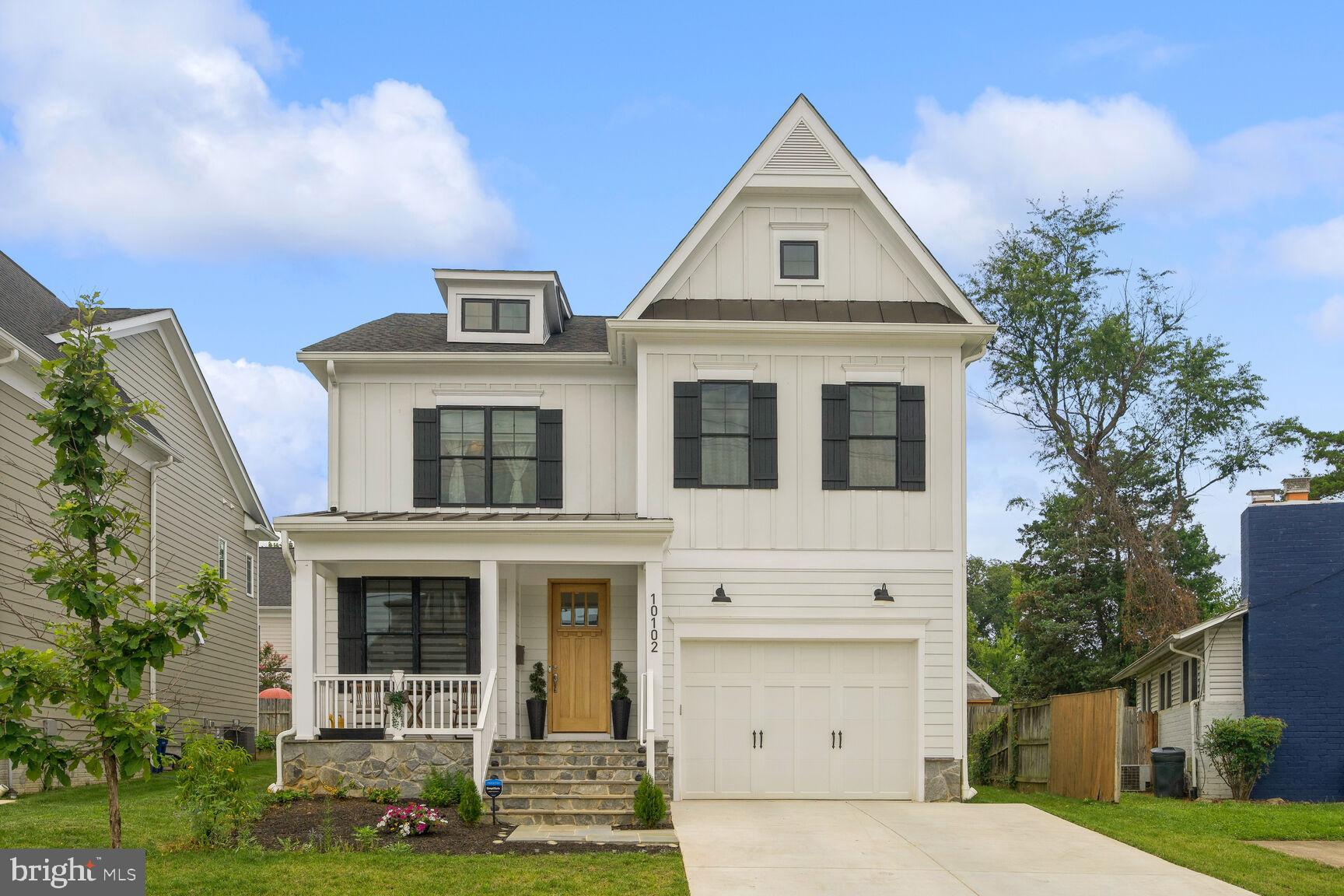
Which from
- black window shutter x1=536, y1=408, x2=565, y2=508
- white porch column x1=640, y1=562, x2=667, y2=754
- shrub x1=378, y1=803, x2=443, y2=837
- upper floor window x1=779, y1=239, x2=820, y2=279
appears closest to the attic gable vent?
upper floor window x1=779, y1=239, x2=820, y2=279

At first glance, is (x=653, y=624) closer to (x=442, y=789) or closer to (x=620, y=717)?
(x=620, y=717)

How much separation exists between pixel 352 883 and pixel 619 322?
27.6ft

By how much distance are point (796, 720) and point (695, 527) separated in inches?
110

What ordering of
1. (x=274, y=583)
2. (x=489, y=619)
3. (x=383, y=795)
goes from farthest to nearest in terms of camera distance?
(x=274, y=583), (x=489, y=619), (x=383, y=795)

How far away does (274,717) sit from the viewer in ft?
107

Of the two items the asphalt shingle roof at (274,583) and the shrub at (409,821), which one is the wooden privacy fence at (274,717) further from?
the shrub at (409,821)

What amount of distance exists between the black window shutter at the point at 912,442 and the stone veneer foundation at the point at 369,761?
646cm

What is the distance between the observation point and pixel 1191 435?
3194 centimetres

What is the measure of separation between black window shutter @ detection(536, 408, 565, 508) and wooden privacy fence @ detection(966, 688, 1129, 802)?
23.8 ft

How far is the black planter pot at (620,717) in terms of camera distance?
660 inches

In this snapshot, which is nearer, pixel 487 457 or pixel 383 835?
pixel 383 835

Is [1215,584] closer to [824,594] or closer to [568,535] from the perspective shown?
[824,594]

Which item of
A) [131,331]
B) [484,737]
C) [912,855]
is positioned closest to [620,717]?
[484,737]

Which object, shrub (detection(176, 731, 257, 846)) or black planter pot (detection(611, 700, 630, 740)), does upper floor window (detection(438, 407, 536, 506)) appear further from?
shrub (detection(176, 731, 257, 846))
